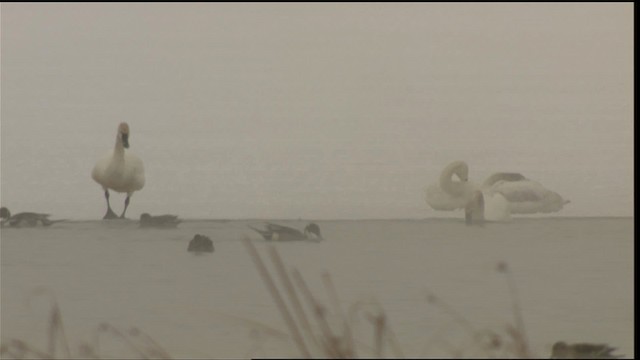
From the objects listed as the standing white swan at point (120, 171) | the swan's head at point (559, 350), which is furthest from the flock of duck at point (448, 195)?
the swan's head at point (559, 350)

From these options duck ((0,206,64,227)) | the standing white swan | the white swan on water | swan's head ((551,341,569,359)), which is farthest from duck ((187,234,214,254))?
swan's head ((551,341,569,359))

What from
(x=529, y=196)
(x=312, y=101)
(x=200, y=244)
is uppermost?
(x=312, y=101)

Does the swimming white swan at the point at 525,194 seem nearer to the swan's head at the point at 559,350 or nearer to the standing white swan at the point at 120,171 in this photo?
the swan's head at the point at 559,350

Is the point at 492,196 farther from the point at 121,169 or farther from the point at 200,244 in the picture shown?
the point at 121,169

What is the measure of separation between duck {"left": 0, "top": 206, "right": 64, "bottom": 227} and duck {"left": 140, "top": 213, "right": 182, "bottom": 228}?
0.15 metres

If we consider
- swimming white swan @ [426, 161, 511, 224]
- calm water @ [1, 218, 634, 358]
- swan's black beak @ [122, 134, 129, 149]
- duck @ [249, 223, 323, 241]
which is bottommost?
calm water @ [1, 218, 634, 358]

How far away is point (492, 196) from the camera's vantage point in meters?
1.54

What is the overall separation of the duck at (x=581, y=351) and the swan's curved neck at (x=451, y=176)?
30cm

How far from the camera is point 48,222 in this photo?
1561mm

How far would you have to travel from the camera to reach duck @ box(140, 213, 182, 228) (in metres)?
1.54

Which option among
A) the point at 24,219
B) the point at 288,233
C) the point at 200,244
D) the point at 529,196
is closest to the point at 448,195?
the point at 529,196

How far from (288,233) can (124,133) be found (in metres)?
0.32

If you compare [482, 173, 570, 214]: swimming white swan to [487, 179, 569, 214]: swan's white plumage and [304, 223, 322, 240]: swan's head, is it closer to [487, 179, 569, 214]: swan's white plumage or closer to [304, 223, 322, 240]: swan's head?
[487, 179, 569, 214]: swan's white plumage

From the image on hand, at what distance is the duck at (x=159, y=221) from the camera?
5.06ft
